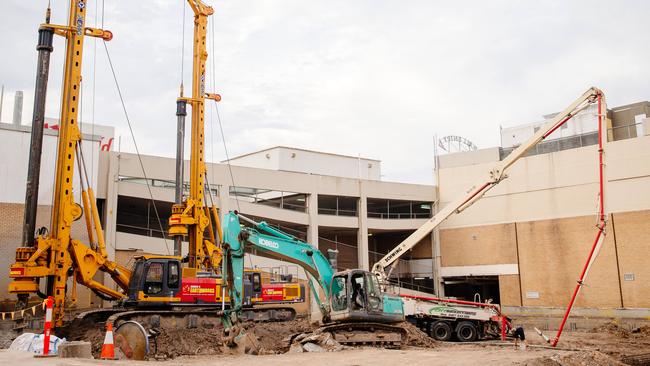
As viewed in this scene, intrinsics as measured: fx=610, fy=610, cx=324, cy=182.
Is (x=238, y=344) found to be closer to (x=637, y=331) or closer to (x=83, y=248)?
(x=83, y=248)

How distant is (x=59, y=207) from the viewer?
808 inches

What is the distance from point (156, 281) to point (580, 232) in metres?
30.1

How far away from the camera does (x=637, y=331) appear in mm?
28953

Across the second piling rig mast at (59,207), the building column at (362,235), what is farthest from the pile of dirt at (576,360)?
the building column at (362,235)

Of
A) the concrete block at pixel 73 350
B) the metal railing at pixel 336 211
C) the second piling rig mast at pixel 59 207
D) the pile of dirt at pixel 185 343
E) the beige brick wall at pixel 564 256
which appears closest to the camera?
the concrete block at pixel 73 350

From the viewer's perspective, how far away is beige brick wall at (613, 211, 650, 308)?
38.1m

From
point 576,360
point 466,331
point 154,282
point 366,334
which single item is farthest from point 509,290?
point 576,360

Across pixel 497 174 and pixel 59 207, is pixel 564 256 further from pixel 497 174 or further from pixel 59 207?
pixel 59 207

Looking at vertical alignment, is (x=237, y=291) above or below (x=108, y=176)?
below

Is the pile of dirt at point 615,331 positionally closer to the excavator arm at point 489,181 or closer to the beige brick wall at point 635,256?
the excavator arm at point 489,181

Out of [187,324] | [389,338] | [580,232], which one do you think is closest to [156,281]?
[187,324]

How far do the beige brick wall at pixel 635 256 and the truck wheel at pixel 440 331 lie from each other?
1911 centimetres

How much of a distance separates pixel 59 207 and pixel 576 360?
54.0ft

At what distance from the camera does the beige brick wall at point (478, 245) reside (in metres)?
44.0
